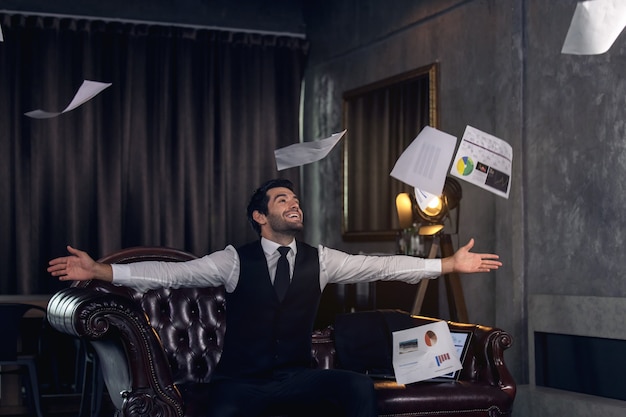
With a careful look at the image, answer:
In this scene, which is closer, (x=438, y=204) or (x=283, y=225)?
(x=283, y=225)

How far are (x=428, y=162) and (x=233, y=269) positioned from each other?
0.89 meters

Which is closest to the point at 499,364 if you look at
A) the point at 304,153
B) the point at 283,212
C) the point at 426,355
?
the point at 426,355

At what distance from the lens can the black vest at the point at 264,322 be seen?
146 inches

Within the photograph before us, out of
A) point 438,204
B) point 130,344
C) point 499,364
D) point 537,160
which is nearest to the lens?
point 130,344

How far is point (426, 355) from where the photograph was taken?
390 cm

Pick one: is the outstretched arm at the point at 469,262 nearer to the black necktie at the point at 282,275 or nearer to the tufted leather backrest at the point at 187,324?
the black necktie at the point at 282,275

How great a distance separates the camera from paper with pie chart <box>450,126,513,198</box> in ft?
12.6

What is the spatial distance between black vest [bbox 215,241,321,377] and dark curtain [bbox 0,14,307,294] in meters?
3.74

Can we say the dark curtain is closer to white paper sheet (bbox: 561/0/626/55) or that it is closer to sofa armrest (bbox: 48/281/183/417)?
sofa armrest (bbox: 48/281/183/417)

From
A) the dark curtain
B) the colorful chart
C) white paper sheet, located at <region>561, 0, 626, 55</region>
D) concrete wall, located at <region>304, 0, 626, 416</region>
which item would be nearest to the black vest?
the colorful chart

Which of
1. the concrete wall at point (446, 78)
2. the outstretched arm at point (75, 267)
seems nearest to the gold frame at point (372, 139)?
the concrete wall at point (446, 78)

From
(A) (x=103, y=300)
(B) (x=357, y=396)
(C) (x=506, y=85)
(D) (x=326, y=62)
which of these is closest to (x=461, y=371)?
(B) (x=357, y=396)

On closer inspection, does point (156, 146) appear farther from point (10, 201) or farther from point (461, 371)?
point (461, 371)

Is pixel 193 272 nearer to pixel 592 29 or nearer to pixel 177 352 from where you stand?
pixel 177 352
